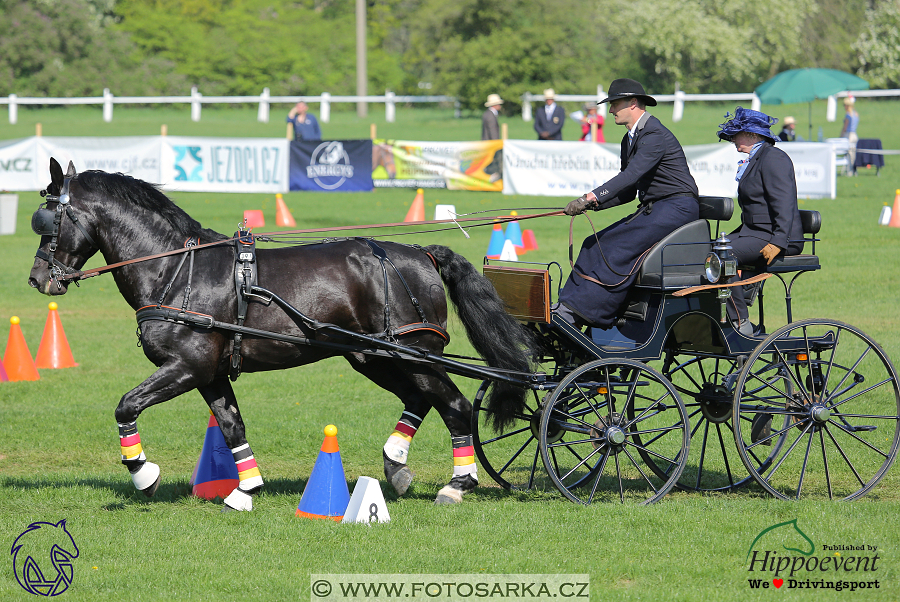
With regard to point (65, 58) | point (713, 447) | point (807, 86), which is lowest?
point (713, 447)

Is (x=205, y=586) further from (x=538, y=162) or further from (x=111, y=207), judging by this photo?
(x=538, y=162)

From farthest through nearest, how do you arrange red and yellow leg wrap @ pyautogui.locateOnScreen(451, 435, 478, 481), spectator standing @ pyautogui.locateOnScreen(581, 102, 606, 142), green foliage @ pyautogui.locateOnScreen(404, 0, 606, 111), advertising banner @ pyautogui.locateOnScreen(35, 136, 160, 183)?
green foliage @ pyautogui.locateOnScreen(404, 0, 606, 111), spectator standing @ pyautogui.locateOnScreen(581, 102, 606, 142), advertising banner @ pyautogui.locateOnScreen(35, 136, 160, 183), red and yellow leg wrap @ pyautogui.locateOnScreen(451, 435, 478, 481)

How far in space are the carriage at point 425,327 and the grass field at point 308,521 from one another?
0.95ft

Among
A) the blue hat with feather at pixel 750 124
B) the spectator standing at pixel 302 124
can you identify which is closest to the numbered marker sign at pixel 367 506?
the blue hat with feather at pixel 750 124

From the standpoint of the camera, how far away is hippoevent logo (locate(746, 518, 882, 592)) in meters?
4.49

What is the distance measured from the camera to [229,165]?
2308cm

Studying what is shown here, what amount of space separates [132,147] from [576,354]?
1875 cm

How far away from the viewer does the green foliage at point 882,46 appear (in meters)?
43.0

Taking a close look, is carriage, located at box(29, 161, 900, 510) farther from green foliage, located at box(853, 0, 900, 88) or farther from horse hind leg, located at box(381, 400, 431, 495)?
green foliage, located at box(853, 0, 900, 88)

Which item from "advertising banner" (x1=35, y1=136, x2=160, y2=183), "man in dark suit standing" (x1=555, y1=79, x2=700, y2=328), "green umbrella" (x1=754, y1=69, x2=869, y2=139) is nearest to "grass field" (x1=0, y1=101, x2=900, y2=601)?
"man in dark suit standing" (x1=555, y1=79, x2=700, y2=328)

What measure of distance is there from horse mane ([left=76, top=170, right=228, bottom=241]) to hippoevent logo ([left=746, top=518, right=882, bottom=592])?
→ 11.7ft

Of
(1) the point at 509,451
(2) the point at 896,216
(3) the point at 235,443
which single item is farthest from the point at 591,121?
(3) the point at 235,443

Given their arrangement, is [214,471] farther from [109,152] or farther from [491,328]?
[109,152]

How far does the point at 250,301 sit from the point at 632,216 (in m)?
2.39
